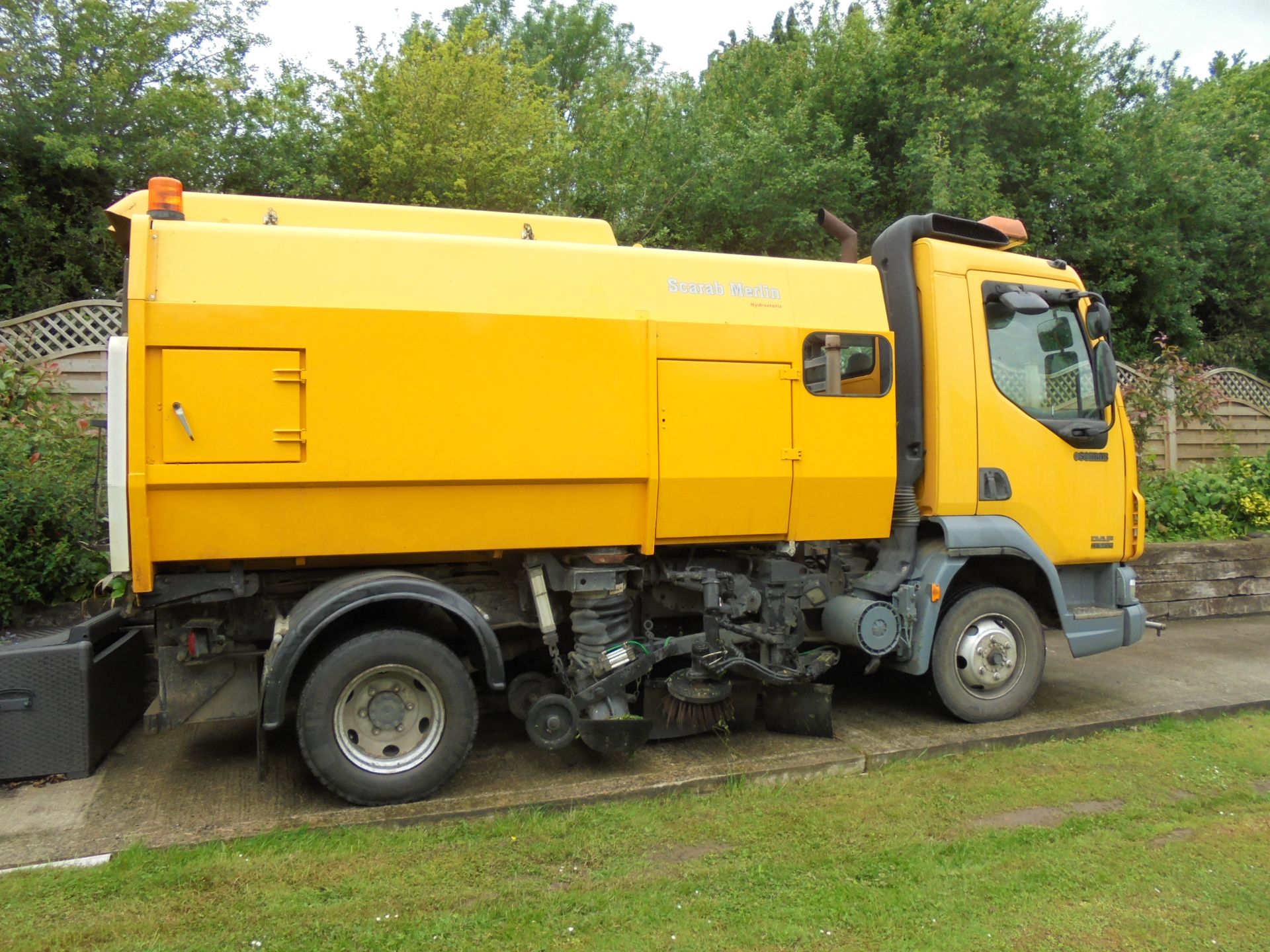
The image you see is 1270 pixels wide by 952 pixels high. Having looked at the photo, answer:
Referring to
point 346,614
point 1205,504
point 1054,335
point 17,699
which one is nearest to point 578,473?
point 346,614

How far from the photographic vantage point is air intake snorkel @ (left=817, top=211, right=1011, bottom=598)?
574 cm

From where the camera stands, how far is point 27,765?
467 cm

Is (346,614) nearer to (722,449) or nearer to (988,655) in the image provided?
(722,449)

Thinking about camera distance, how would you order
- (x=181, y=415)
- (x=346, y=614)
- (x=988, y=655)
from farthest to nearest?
(x=988, y=655) → (x=346, y=614) → (x=181, y=415)

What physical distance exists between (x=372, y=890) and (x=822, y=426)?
10.8 feet

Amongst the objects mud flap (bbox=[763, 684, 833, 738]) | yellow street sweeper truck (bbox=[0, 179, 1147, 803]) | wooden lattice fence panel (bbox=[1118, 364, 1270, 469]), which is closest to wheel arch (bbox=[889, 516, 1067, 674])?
yellow street sweeper truck (bbox=[0, 179, 1147, 803])

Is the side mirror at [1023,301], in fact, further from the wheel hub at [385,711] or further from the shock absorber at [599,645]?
the wheel hub at [385,711]

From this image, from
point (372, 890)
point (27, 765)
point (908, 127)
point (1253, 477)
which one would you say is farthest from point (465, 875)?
point (908, 127)

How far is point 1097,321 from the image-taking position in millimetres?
6094

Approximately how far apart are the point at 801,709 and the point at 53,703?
4041mm

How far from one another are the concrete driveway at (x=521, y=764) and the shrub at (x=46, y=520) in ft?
3.96

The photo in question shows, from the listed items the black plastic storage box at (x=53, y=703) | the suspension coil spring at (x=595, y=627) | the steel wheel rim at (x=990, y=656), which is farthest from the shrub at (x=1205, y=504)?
the black plastic storage box at (x=53, y=703)

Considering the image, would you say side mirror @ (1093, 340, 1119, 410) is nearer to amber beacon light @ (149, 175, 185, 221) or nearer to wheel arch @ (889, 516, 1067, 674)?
wheel arch @ (889, 516, 1067, 674)

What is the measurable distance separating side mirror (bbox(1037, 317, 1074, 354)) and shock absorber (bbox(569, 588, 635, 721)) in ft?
10.8
